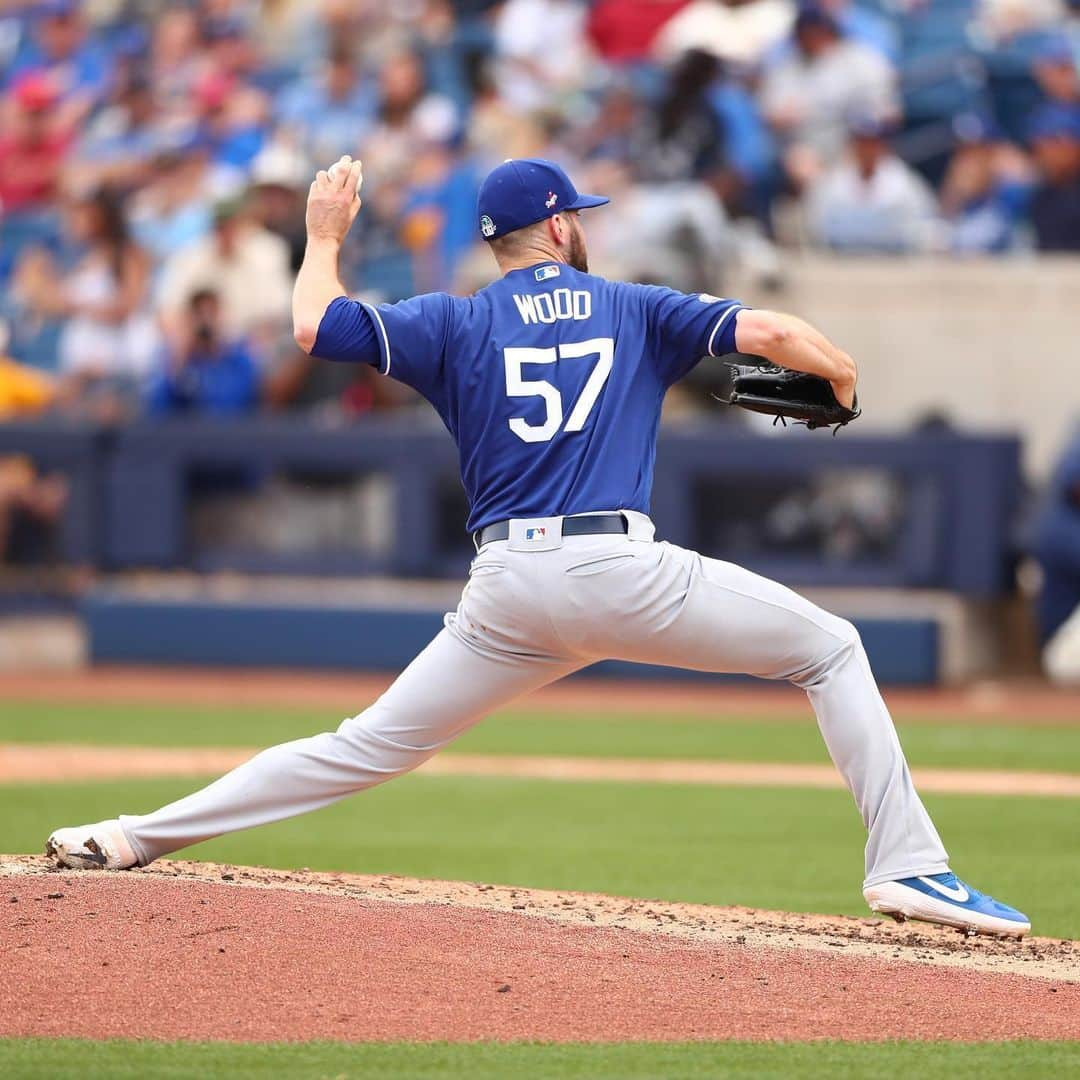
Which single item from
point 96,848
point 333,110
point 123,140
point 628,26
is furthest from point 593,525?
point 123,140

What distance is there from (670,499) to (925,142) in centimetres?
320

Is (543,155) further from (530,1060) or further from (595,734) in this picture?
(530,1060)

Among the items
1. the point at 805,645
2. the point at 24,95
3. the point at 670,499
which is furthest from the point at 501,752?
the point at 24,95

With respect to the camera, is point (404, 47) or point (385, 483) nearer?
point (385, 483)

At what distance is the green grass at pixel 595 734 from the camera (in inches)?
412

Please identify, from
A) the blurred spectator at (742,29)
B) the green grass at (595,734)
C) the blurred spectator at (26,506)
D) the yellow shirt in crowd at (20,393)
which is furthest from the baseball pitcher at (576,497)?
the yellow shirt in crowd at (20,393)

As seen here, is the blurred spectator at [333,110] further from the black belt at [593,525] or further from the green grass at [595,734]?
the black belt at [593,525]

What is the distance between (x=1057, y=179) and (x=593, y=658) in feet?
30.4

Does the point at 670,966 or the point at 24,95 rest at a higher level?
the point at 24,95

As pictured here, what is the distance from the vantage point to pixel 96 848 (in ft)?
17.3

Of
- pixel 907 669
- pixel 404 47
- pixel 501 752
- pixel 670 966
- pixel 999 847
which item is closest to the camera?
pixel 670 966

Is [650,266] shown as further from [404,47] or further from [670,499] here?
[404,47]

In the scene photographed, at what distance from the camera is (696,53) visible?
1371cm

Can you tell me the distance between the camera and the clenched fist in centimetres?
489
